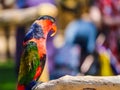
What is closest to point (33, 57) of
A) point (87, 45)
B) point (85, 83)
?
point (85, 83)

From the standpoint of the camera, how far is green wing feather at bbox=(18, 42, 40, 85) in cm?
220

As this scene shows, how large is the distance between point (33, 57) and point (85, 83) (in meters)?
0.27

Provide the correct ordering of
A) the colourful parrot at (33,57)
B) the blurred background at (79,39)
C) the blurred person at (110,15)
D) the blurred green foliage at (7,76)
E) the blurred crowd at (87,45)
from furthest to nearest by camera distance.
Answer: the blurred green foliage at (7,76), the blurred person at (110,15), the blurred crowd at (87,45), the blurred background at (79,39), the colourful parrot at (33,57)

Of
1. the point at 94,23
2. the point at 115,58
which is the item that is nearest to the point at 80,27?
the point at 94,23

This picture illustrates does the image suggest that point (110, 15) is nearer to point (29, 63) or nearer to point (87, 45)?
point (87, 45)

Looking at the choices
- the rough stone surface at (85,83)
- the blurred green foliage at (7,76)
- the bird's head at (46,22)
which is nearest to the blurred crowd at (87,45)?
the blurred green foliage at (7,76)

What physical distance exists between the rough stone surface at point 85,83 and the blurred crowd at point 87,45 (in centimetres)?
268

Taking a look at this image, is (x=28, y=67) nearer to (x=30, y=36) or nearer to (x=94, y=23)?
(x=30, y=36)

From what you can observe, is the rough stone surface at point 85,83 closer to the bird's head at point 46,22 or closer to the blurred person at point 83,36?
the bird's head at point 46,22

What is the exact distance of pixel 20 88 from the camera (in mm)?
2211

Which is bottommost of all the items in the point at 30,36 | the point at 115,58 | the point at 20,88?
the point at 115,58

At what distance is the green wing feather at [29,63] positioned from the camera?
220 centimetres

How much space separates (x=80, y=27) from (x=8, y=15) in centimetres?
162

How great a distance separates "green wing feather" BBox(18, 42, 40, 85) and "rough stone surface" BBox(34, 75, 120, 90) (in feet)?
0.50
